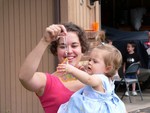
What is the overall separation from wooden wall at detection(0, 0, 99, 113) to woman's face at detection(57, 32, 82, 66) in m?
4.32

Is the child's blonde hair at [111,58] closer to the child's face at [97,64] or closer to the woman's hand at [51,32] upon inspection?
the child's face at [97,64]

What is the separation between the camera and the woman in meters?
2.26

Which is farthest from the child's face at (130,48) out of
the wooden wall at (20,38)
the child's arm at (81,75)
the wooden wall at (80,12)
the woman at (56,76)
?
the child's arm at (81,75)

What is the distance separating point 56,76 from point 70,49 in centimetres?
18

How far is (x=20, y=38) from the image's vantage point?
7.28 metres

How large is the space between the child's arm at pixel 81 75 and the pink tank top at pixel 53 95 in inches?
8.5

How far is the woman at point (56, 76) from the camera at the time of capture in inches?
89.0

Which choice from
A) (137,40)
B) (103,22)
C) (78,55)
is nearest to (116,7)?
(103,22)

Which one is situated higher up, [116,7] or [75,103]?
[116,7]

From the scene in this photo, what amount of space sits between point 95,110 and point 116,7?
14348 mm

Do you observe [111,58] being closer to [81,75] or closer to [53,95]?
[81,75]

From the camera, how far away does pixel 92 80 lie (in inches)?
90.6

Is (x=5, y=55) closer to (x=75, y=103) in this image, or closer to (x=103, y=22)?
(x=75, y=103)

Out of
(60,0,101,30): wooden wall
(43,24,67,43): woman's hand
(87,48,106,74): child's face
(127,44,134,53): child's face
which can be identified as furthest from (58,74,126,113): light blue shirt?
(127,44,134,53): child's face
